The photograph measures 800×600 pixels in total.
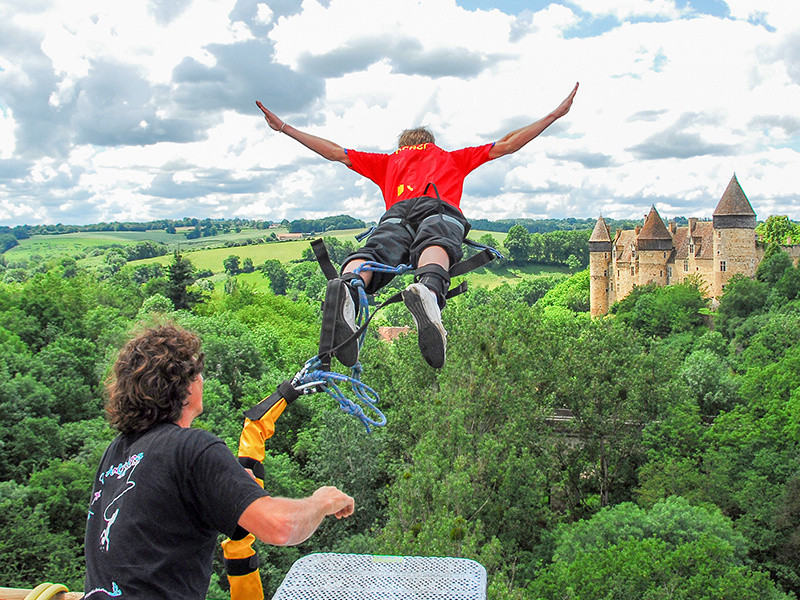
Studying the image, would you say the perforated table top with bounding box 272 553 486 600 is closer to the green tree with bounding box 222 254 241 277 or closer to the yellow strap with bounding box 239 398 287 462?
the yellow strap with bounding box 239 398 287 462

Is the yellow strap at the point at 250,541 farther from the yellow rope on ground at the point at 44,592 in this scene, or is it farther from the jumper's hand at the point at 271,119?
the jumper's hand at the point at 271,119

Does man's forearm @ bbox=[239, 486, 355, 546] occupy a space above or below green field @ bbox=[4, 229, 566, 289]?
below

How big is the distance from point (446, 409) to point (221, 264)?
8550 centimetres

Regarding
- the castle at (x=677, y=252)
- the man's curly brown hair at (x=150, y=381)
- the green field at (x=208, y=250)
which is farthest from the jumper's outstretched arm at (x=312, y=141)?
the green field at (x=208, y=250)

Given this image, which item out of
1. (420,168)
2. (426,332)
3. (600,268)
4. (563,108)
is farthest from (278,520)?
(600,268)

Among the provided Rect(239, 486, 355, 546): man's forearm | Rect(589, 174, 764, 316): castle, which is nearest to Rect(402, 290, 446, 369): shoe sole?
Rect(239, 486, 355, 546): man's forearm

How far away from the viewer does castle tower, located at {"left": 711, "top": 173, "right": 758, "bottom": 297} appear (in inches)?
2206

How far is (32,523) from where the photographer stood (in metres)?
20.1

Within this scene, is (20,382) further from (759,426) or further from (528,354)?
(759,426)

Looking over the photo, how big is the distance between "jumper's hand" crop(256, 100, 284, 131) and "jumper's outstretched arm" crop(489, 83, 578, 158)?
77.4 inches

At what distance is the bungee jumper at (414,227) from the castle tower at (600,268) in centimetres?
6865

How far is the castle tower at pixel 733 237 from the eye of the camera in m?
56.0

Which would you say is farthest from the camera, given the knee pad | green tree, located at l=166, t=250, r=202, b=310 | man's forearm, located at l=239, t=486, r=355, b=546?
green tree, located at l=166, t=250, r=202, b=310

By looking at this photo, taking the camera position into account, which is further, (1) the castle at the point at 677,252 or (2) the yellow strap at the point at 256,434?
(1) the castle at the point at 677,252
